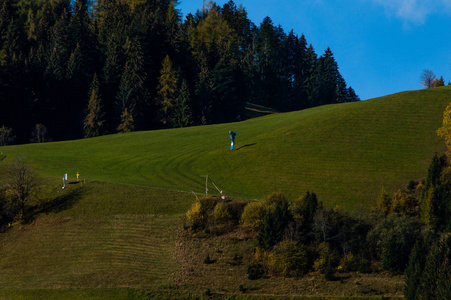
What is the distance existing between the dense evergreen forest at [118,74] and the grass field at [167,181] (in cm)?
1993

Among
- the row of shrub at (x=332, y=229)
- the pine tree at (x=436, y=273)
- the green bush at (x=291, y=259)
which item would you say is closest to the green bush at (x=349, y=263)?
the row of shrub at (x=332, y=229)

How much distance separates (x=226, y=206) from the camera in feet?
140

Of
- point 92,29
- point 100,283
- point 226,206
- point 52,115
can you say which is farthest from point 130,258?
point 92,29

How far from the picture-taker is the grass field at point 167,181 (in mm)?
36688

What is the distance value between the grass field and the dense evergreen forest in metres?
19.9

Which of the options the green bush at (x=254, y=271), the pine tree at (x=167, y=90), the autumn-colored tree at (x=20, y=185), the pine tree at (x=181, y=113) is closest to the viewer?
the green bush at (x=254, y=271)

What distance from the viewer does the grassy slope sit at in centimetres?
5312

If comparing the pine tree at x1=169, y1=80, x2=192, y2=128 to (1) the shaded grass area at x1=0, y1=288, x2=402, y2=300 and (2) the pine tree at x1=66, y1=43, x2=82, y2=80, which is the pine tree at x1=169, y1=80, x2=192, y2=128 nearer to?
(2) the pine tree at x1=66, y1=43, x2=82, y2=80

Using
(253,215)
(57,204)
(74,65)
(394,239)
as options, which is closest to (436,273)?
(394,239)

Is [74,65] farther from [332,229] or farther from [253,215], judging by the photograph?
[332,229]

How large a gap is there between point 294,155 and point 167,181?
17988 millimetres

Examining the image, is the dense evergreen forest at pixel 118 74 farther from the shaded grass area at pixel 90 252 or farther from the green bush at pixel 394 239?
the green bush at pixel 394 239

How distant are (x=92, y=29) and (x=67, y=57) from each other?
58.8ft

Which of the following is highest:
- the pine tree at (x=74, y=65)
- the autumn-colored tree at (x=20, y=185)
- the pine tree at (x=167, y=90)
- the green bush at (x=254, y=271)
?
the pine tree at (x=74, y=65)
